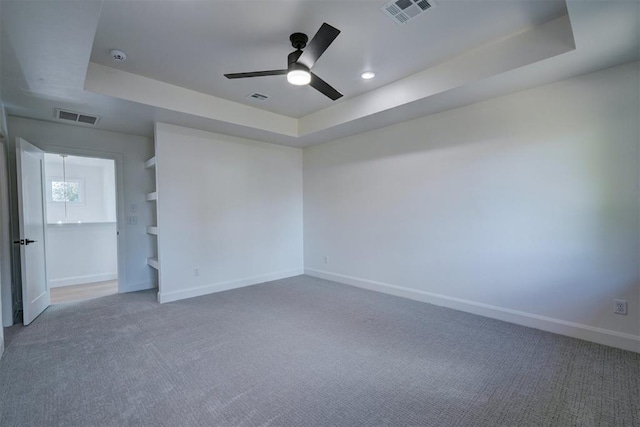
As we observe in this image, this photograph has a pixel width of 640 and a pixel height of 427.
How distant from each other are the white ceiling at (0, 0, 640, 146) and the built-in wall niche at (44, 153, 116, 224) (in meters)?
2.76

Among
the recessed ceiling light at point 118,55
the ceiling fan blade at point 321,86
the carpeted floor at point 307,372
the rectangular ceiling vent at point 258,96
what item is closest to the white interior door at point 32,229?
the carpeted floor at point 307,372

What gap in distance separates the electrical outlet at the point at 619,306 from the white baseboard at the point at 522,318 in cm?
20

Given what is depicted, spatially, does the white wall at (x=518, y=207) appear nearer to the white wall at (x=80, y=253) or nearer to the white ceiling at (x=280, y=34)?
the white ceiling at (x=280, y=34)

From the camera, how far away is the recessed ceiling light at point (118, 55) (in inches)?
109

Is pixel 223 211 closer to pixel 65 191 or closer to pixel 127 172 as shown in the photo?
pixel 127 172

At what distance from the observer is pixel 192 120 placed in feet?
13.1

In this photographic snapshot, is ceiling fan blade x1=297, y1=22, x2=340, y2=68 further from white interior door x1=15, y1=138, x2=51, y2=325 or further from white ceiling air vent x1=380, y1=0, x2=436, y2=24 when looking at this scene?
white interior door x1=15, y1=138, x2=51, y2=325

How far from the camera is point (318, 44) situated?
2.23m

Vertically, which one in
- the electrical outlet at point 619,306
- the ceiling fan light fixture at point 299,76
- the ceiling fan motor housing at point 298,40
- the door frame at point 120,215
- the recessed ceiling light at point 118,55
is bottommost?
the electrical outlet at point 619,306

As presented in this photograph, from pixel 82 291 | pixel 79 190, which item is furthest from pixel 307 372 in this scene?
pixel 79 190

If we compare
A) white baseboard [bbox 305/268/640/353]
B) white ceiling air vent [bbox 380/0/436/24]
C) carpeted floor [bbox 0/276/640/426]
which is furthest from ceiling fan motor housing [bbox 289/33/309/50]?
white baseboard [bbox 305/268/640/353]

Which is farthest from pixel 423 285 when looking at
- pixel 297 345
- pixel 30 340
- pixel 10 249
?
pixel 10 249

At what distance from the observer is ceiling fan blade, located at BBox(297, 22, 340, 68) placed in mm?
2046

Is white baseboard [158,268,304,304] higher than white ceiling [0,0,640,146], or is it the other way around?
white ceiling [0,0,640,146]
